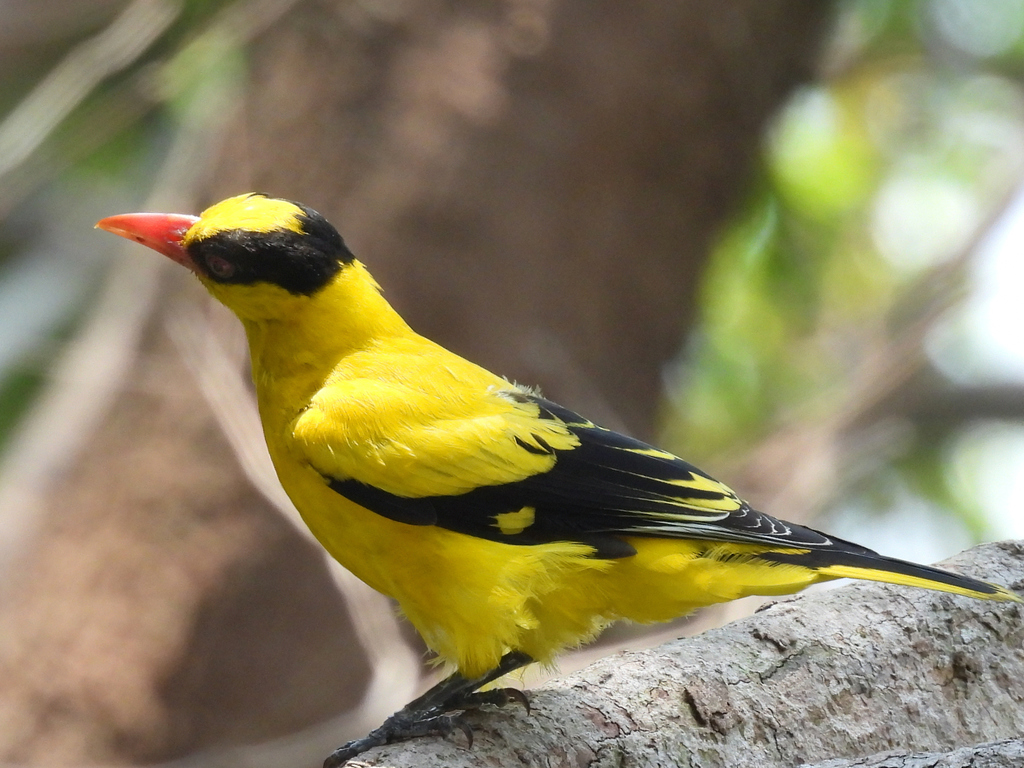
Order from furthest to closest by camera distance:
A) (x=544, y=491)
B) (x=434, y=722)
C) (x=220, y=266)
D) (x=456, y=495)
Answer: (x=220, y=266), (x=544, y=491), (x=456, y=495), (x=434, y=722)

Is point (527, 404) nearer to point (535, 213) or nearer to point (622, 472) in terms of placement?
point (622, 472)

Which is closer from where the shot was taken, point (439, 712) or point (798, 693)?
point (439, 712)

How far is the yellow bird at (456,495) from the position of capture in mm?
2828

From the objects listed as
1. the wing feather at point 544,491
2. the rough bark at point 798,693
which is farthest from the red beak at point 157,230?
the rough bark at point 798,693

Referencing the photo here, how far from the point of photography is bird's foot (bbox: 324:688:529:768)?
2.76m

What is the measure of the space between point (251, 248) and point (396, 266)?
2.91 meters

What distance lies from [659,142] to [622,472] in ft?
12.8

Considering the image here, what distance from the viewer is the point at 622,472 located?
3092 mm

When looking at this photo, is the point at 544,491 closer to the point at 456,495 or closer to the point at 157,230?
the point at 456,495

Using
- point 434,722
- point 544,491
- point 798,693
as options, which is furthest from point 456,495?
point 798,693

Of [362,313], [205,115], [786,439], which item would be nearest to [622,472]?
[362,313]

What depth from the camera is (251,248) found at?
3084 millimetres

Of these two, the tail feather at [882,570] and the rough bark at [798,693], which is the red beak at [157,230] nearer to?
the rough bark at [798,693]

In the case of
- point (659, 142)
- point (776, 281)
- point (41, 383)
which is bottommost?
point (41, 383)
